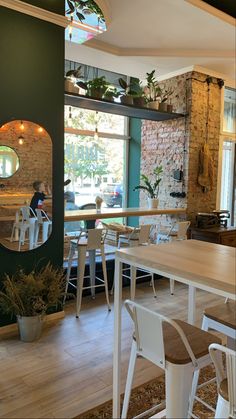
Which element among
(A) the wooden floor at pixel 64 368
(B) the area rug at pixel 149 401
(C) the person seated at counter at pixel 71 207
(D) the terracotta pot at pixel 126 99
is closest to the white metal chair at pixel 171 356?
(B) the area rug at pixel 149 401

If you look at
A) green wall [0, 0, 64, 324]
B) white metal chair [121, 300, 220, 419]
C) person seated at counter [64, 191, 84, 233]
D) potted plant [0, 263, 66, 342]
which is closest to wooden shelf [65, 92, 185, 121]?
green wall [0, 0, 64, 324]

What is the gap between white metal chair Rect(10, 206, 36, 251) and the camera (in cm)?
294

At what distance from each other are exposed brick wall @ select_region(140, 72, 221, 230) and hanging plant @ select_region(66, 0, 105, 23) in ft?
5.69

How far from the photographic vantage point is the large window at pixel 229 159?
5.53m

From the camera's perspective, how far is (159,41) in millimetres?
4129

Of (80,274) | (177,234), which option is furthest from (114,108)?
(80,274)

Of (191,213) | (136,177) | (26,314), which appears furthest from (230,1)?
(26,314)

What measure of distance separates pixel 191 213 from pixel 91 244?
79.6 inches

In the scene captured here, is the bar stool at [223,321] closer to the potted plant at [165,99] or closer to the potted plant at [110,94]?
the potted plant at [110,94]

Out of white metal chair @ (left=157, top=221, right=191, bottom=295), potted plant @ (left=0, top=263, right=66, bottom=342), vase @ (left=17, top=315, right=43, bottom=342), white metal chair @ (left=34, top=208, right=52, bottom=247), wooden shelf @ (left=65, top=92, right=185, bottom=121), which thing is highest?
wooden shelf @ (left=65, top=92, right=185, bottom=121)

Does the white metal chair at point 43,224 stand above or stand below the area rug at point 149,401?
above

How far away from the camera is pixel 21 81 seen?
2.87 metres

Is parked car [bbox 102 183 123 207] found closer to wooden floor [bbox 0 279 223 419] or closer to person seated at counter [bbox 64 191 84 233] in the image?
person seated at counter [bbox 64 191 84 233]

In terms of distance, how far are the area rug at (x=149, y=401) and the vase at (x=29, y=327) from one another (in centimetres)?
98
